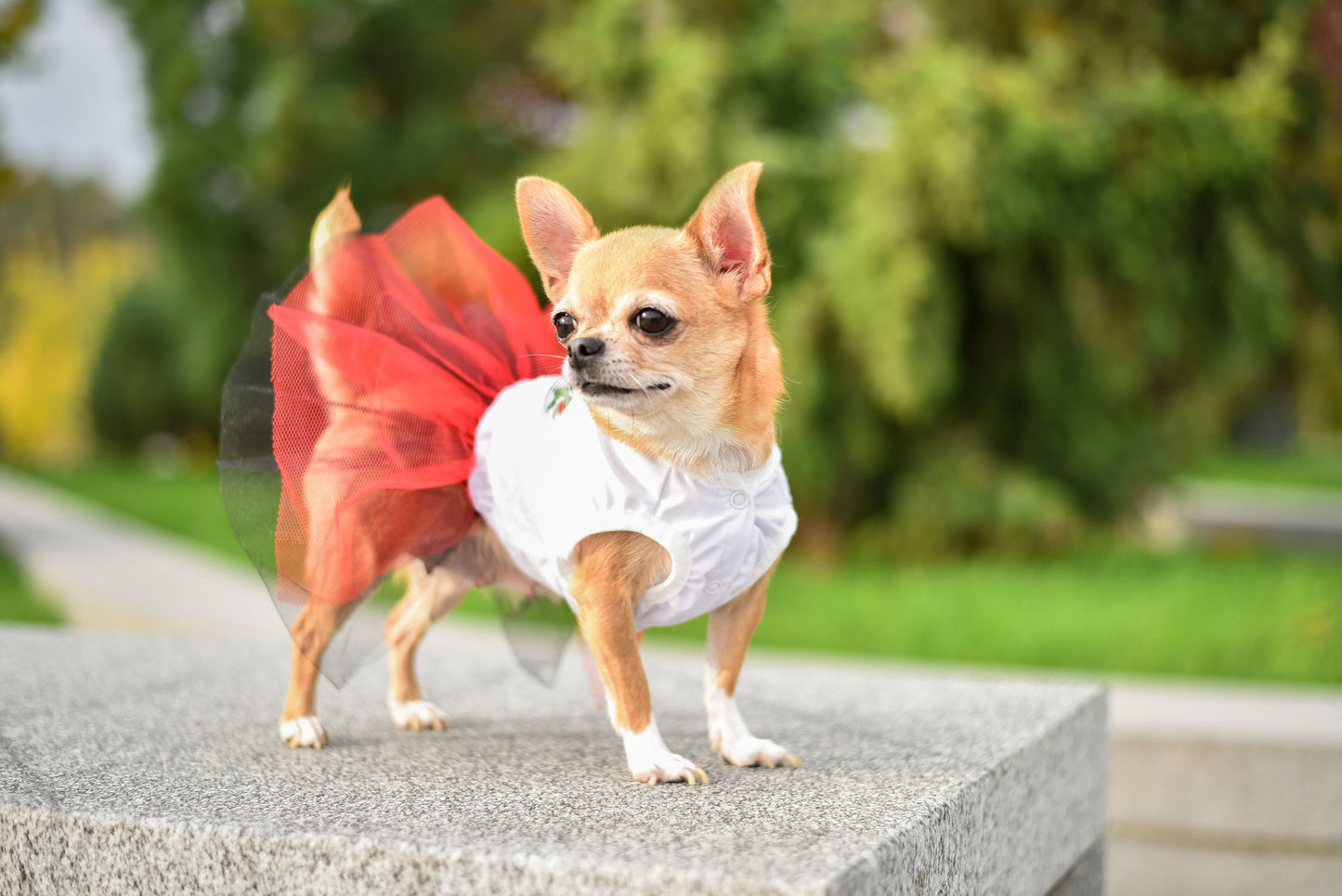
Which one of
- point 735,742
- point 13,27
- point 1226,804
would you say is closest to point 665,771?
point 735,742

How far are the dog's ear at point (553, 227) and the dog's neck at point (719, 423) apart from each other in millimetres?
291

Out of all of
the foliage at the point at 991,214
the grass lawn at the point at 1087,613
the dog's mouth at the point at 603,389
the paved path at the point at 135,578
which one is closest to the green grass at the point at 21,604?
the paved path at the point at 135,578

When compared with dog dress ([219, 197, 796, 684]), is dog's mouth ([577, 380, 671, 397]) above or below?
above

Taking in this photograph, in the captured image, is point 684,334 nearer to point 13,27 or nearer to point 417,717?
point 417,717

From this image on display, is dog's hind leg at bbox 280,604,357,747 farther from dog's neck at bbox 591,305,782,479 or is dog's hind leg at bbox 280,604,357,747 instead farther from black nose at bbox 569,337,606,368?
black nose at bbox 569,337,606,368

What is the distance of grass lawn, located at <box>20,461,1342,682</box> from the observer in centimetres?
496

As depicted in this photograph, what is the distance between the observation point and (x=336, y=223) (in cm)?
236

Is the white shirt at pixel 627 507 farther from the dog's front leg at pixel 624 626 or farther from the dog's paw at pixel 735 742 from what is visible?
the dog's paw at pixel 735 742

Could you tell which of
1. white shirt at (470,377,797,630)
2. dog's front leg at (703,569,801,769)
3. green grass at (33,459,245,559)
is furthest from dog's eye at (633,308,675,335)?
green grass at (33,459,245,559)

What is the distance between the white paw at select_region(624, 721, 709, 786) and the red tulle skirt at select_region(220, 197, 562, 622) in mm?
572

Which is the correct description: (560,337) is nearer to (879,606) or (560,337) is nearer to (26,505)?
(879,606)

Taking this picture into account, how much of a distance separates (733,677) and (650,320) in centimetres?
70

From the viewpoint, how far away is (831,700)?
114 inches

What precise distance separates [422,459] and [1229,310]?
5.97 metres
